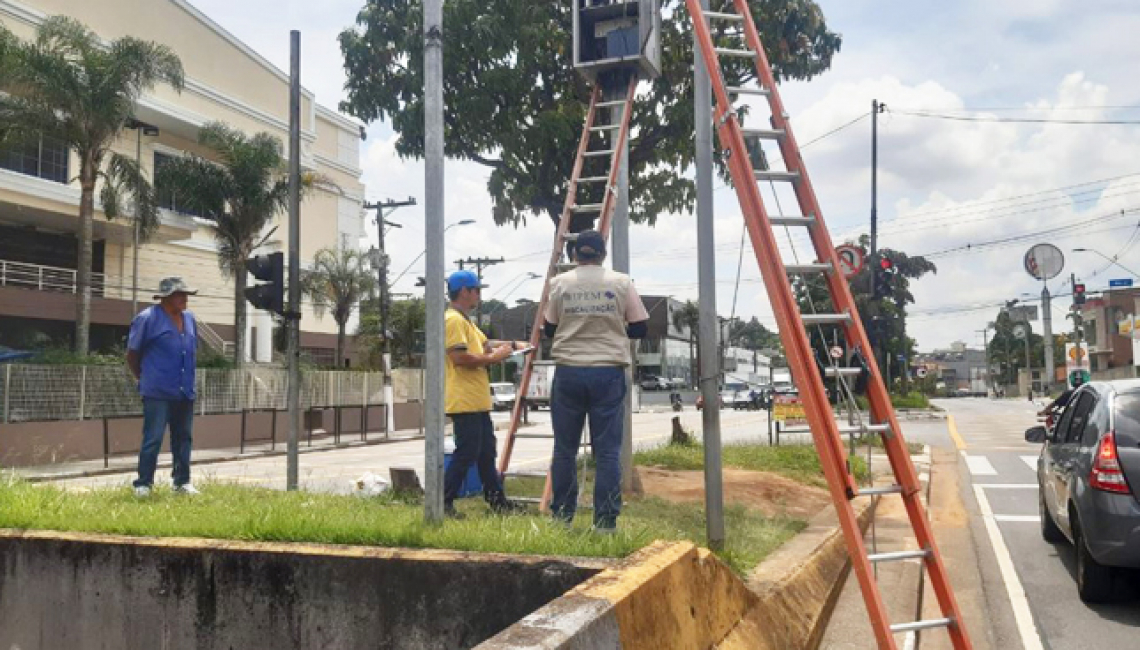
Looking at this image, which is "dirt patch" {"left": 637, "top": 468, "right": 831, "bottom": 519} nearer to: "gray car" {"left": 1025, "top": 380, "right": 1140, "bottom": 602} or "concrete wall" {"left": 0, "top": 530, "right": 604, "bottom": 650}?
"gray car" {"left": 1025, "top": 380, "right": 1140, "bottom": 602}

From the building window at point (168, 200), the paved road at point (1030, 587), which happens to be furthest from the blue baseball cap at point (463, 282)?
the building window at point (168, 200)

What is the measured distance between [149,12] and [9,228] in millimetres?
8395

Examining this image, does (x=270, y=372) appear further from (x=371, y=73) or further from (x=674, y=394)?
(x=674, y=394)

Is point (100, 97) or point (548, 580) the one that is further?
point (100, 97)

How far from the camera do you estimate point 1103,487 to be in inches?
225

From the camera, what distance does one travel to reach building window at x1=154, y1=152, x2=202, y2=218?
88.9 feet

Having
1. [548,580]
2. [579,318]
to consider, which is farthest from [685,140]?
[548,580]

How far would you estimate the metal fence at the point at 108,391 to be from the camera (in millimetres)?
19031

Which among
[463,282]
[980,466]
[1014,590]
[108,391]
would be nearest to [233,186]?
[108,391]

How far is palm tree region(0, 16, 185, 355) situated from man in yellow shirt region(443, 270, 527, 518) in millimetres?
20041

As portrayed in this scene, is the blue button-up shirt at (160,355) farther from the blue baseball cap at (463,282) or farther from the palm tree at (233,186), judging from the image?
the palm tree at (233,186)

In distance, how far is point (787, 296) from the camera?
4.27 metres

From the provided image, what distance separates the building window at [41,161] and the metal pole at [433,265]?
24.7m

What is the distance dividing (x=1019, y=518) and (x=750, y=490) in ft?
10.6
